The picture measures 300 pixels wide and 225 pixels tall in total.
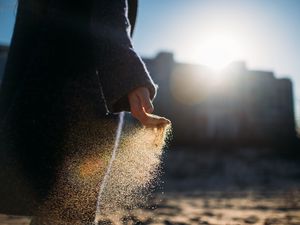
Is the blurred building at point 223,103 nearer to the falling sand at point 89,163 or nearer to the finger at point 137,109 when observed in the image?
the falling sand at point 89,163

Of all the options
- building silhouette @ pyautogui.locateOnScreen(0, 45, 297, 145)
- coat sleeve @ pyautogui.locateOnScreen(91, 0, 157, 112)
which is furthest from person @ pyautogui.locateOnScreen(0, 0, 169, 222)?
building silhouette @ pyautogui.locateOnScreen(0, 45, 297, 145)

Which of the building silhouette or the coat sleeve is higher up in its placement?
the coat sleeve

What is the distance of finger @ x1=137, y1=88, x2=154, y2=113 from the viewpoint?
1.24m

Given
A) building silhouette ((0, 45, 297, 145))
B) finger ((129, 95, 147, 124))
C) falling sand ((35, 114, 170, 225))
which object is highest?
finger ((129, 95, 147, 124))

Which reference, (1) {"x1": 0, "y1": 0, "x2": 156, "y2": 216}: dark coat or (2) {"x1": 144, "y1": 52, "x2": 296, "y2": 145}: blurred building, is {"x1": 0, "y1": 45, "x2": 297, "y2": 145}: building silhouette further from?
(1) {"x1": 0, "y1": 0, "x2": 156, "y2": 216}: dark coat

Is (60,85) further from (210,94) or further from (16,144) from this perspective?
(210,94)

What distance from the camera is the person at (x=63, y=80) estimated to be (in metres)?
1.30

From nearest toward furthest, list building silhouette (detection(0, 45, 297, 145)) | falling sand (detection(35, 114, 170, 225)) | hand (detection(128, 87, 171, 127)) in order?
hand (detection(128, 87, 171, 127)), falling sand (detection(35, 114, 170, 225)), building silhouette (detection(0, 45, 297, 145))

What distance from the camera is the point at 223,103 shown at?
27.4 m

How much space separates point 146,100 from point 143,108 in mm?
30

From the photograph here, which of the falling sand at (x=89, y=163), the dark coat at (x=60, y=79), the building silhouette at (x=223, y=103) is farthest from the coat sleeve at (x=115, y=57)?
the building silhouette at (x=223, y=103)

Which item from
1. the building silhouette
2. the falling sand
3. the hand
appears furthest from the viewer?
the building silhouette

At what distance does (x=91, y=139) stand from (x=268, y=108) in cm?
2801

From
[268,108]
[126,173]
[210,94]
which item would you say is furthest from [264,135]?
[126,173]
